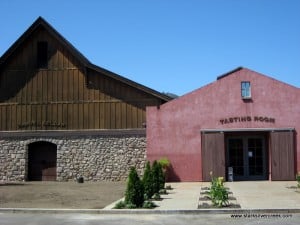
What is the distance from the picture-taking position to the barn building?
1105 inches

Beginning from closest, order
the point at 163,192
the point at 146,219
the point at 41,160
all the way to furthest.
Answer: the point at 146,219, the point at 163,192, the point at 41,160

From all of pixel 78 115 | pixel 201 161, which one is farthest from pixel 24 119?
pixel 201 161

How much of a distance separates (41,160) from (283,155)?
13588 mm

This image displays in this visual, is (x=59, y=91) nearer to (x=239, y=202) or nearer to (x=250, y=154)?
(x=250, y=154)

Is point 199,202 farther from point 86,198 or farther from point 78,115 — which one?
point 78,115

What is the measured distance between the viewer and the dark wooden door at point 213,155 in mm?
25547

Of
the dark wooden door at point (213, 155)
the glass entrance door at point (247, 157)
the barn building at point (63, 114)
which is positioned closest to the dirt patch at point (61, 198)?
the dark wooden door at point (213, 155)

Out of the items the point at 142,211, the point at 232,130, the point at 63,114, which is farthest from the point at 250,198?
the point at 63,114

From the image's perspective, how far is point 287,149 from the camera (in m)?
25.2

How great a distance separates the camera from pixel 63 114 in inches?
1126

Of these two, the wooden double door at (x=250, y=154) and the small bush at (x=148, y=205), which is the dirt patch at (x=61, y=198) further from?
the wooden double door at (x=250, y=154)

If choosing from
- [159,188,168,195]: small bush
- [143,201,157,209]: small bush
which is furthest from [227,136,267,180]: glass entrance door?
[143,201,157,209]: small bush

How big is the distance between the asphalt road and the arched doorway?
14897 mm

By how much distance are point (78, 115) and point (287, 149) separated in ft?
37.8
